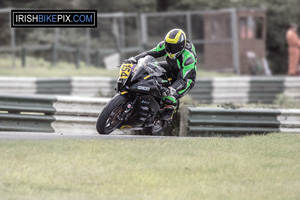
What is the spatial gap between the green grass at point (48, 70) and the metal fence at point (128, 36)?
28cm

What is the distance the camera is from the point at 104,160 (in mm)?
8461

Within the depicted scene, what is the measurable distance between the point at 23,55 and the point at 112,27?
10.5 ft

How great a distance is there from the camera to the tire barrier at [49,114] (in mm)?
11500

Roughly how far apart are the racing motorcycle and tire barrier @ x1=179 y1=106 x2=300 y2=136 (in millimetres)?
851

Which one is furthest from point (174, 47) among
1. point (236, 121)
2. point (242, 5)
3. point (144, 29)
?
point (242, 5)

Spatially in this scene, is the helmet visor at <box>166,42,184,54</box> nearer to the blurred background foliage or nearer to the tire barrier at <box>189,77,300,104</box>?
the tire barrier at <box>189,77,300,104</box>

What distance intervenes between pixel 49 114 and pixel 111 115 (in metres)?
1.80

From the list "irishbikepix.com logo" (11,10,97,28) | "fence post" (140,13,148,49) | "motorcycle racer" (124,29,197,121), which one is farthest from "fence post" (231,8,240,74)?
"motorcycle racer" (124,29,197,121)

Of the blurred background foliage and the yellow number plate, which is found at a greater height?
the blurred background foliage

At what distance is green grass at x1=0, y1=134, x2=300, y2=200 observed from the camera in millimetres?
7391

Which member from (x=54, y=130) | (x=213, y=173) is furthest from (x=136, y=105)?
(x=213, y=173)

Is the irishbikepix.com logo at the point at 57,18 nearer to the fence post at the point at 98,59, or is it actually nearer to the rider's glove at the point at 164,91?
the fence post at the point at 98,59

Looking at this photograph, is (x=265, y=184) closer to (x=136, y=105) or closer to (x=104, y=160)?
(x=104, y=160)

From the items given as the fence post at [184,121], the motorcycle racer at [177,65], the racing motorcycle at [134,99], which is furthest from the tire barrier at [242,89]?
the racing motorcycle at [134,99]
